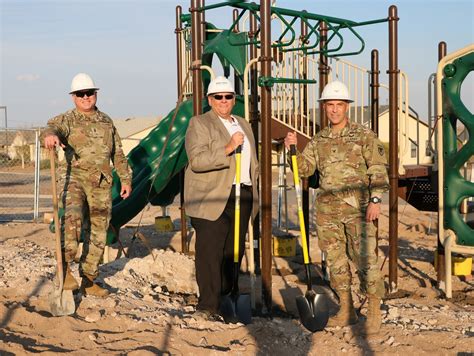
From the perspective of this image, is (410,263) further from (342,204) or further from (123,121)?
(123,121)

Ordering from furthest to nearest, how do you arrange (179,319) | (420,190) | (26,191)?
1. (26,191)
2. (420,190)
3. (179,319)

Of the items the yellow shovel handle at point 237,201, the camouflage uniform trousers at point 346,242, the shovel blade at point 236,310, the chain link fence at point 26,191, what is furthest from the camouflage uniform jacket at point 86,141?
the chain link fence at point 26,191

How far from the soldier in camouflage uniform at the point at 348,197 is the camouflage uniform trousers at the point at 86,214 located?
5.46 ft

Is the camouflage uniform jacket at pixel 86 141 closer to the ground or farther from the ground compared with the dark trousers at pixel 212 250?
farther from the ground

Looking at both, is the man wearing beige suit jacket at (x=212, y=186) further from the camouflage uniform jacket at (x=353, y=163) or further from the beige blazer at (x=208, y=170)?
the camouflage uniform jacket at (x=353, y=163)

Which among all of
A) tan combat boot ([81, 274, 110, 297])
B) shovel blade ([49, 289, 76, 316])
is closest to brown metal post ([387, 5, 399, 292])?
tan combat boot ([81, 274, 110, 297])

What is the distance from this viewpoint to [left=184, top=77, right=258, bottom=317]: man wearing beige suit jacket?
217 inches

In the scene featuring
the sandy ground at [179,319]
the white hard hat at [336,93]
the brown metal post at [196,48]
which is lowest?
the sandy ground at [179,319]

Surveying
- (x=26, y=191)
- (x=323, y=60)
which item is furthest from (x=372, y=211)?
(x=26, y=191)

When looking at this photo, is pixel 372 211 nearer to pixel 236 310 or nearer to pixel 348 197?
pixel 348 197

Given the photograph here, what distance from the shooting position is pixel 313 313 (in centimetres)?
549

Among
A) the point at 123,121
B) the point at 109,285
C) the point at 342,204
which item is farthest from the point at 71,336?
the point at 123,121

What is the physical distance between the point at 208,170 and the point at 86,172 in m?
1.12

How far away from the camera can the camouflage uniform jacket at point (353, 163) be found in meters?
5.50
